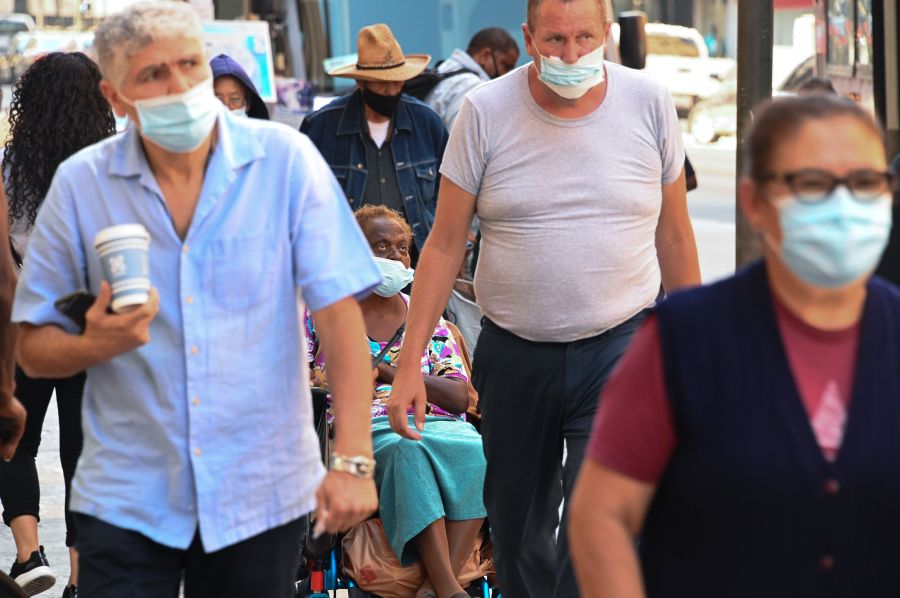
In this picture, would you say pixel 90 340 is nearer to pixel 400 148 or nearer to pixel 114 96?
pixel 114 96

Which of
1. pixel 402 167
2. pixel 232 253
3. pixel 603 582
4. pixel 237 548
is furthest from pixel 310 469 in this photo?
pixel 402 167

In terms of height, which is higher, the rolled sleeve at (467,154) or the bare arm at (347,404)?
the rolled sleeve at (467,154)

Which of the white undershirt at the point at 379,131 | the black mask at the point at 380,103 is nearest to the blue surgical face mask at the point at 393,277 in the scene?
the white undershirt at the point at 379,131

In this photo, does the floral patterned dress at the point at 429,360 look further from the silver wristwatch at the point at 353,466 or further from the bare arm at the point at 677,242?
the silver wristwatch at the point at 353,466

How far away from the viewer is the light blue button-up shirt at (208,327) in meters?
3.45

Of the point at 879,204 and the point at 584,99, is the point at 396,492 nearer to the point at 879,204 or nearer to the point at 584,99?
the point at 584,99

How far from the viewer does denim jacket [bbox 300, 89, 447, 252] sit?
8.16m

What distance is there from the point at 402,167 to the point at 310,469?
4.70 meters

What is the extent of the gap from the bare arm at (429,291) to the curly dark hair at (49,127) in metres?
1.54

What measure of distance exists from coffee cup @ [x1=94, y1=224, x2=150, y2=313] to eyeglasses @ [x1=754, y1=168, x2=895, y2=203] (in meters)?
1.30

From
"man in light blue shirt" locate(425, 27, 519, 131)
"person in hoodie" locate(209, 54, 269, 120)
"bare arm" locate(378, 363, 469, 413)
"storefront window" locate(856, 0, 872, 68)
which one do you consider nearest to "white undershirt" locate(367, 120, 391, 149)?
"person in hoodie" locate(209, 54, 269, 120)

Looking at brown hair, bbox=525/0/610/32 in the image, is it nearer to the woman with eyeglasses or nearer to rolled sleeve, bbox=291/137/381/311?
rolled sleeve, bbox=291/137/381/311

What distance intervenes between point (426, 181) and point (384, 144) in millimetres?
280

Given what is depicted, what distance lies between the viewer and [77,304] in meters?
3.42
